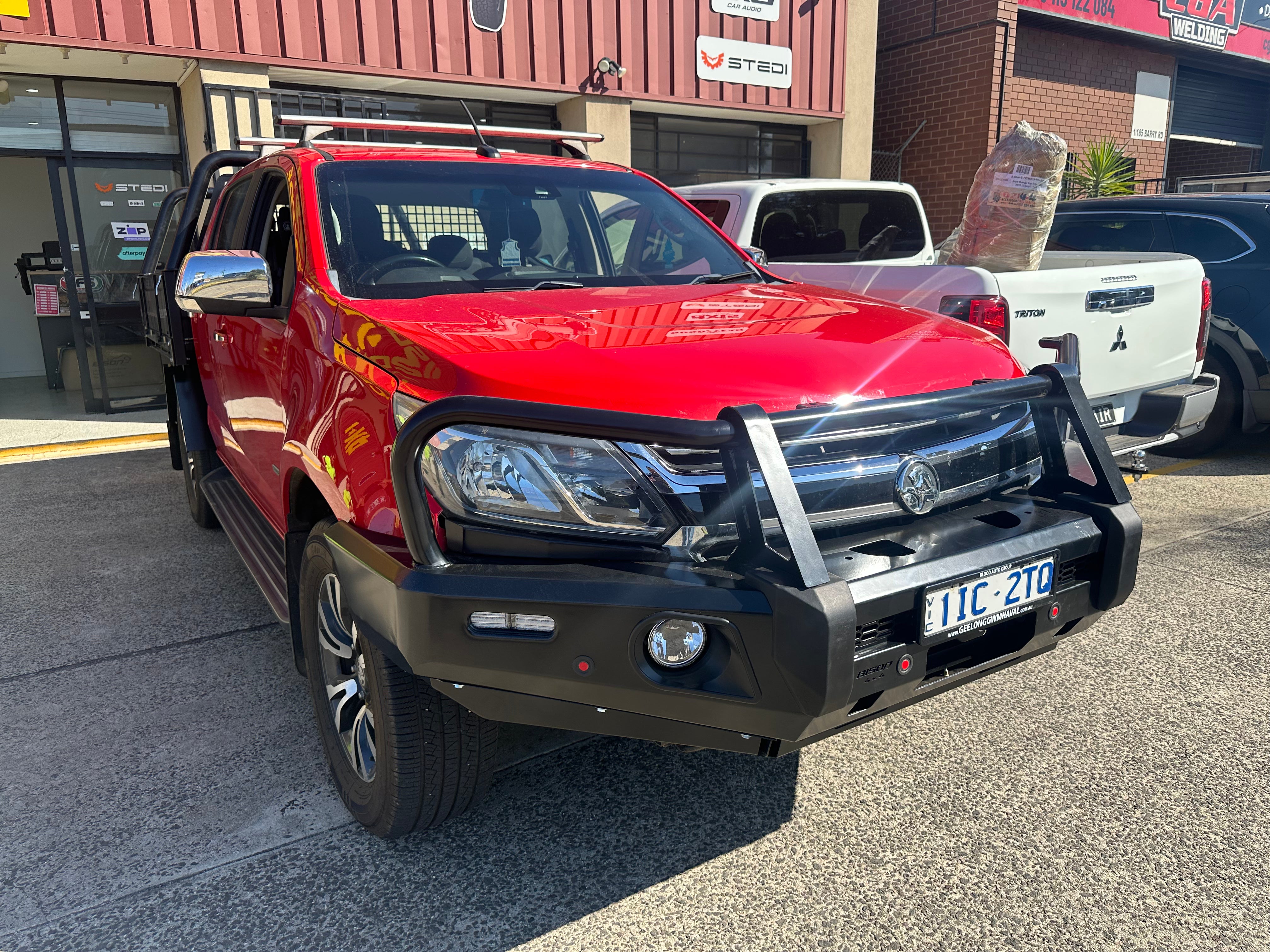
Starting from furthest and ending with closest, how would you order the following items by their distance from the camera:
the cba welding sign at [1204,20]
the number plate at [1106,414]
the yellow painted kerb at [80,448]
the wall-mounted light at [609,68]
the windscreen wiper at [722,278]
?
the cba welding sign at [1204,20]
the wall-mounted light at [609,68]
the yellow painted kerb at [80,448]
the number plate at [1106,414]
the windscreen wiper at [722,278]

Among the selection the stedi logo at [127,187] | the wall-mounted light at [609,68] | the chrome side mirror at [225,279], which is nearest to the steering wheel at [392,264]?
the chrome side mirror at [225,279]

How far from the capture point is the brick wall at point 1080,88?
14164 mm

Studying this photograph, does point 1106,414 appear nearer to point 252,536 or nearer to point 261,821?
point 252,536

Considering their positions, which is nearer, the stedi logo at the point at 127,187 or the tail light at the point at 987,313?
the tail light at the point at 987,313

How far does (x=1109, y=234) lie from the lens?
730cm

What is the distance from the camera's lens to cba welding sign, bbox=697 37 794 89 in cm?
1109

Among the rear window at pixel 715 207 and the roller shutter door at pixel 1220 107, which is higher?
the roller shutter door at pixel 1220 107

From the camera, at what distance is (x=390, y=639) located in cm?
206

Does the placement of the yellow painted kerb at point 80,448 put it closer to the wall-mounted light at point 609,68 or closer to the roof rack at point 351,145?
the roof rack at point 351,145

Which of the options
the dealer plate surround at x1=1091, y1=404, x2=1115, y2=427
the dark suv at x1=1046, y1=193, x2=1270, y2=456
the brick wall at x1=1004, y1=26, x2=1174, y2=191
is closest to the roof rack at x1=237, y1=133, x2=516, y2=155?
the dealer plate surround at x1=1091, y1=404, x2=1115, y2=427

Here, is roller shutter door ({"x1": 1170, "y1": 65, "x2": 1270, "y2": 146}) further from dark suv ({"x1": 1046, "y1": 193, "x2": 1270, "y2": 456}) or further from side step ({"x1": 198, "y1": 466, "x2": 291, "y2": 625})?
side step ({"x1": 198, "y1": 466, "x2": 291, "y2": 625})

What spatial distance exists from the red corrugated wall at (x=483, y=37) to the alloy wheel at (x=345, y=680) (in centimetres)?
746

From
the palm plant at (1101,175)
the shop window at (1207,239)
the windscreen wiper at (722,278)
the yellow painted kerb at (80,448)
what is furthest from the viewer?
the palm plant at (1101,175)

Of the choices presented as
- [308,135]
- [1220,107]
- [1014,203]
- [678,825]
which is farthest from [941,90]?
[678,825]
